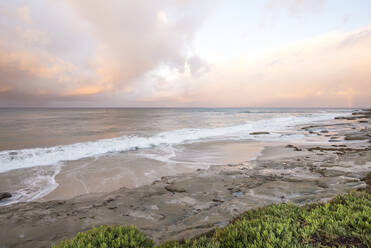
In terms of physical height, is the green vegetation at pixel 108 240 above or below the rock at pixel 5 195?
above

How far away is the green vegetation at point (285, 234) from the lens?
2592 millimetres

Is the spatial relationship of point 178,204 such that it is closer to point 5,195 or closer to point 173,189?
point 173,189

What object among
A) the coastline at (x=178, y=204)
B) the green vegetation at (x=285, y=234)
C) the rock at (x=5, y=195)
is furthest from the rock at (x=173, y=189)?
the rock at (x=5, y=195)

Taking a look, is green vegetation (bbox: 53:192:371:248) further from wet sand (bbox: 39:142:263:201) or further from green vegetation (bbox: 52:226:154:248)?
wet sand (bbox: 39:142:263:201)

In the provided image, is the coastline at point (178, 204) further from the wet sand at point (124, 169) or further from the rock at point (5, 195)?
the rock at point (5, 195)

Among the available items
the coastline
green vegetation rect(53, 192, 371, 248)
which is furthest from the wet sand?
green vegetation rect(53, 192, 371, 248)

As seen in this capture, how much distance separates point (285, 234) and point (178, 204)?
149 inches

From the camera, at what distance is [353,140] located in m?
16.9

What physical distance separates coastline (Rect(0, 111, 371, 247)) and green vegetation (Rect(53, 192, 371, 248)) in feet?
3.61

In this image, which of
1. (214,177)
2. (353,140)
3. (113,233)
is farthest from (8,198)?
(353,140)

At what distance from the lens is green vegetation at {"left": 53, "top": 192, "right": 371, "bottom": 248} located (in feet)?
8.50

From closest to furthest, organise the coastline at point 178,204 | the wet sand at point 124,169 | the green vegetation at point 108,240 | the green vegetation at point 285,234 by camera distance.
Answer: the green vegetation at point 285,234 → the green vegetation at point 108,240 → the coastline at point 178,204 → the wet sand at point 124,169

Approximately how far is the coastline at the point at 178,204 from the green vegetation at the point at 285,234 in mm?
1102

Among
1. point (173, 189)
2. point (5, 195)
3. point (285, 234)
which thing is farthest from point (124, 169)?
point (285, 234)
